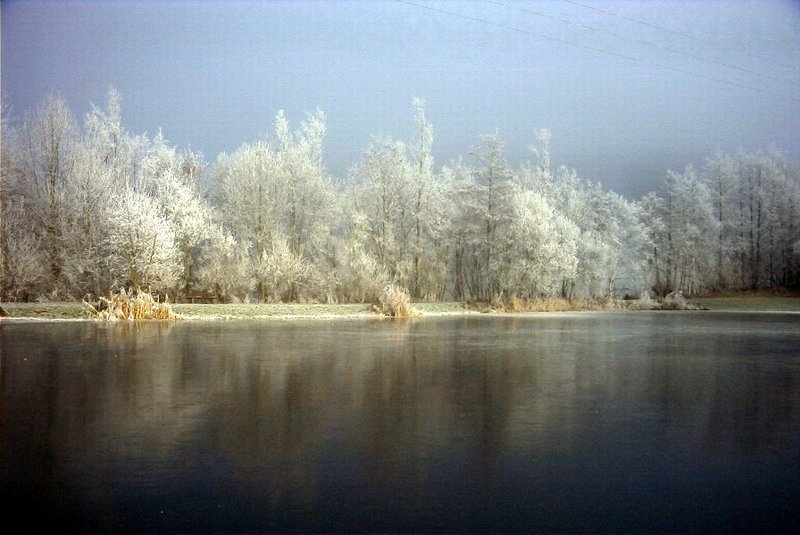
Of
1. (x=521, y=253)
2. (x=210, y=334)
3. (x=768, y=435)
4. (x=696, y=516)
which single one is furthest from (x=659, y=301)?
(x=696, y=516)

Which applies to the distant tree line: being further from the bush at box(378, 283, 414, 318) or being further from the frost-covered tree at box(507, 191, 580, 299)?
the bush at box(378, 283, 414, 318)

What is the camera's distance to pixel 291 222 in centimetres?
3578

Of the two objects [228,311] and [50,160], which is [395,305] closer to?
[228,311]

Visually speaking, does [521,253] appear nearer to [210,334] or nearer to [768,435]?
[210,334]

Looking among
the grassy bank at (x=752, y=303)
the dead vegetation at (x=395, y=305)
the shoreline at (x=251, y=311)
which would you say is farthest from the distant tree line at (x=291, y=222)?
the dead vegetation at (x=395, y=305)

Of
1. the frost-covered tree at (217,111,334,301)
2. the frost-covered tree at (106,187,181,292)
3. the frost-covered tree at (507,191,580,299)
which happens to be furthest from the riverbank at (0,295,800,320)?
the frost-covered tree at (217,111,334,301)

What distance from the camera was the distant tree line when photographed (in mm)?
30078

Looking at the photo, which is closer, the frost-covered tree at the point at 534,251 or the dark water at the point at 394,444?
the dark water at the point at 394,444

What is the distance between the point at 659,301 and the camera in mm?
42219

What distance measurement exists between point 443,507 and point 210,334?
1432 cm

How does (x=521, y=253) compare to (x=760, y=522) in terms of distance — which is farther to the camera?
(x=521, y=253)

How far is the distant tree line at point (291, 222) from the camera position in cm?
3008

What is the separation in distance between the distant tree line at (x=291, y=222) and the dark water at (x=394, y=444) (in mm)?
19628

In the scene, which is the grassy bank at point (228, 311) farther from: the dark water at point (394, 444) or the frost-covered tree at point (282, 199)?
the dark water at point (394, 444)
